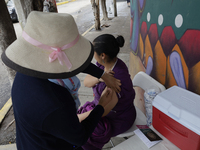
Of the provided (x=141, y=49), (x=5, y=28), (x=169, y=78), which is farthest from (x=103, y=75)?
(x=5, y=28)

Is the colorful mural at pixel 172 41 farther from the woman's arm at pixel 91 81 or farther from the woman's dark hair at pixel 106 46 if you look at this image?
the woman's arm at pixel 91 81

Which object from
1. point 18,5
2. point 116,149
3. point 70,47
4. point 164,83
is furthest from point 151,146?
point 18,5

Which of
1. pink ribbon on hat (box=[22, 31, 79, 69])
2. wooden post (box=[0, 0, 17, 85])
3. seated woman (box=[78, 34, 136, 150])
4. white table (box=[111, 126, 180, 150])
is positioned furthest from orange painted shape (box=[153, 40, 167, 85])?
wooden post (box=[0, 0, 17, 85])

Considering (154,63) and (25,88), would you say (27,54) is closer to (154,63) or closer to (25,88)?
(25,88)

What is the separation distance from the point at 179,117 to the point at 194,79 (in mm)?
359

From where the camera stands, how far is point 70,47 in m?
0.95

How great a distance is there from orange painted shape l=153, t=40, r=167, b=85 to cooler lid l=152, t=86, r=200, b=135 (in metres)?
0.41

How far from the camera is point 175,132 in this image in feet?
3.76

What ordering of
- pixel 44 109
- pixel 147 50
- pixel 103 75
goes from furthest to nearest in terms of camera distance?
1. pixel 147 50
2. pixel 103 75
3. pixel 44 109

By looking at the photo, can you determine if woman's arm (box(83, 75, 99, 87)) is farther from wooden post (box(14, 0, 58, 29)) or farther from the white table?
wooden post (box(14, 0, 58, 29))

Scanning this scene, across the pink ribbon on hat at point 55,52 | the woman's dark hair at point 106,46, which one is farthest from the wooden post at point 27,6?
the pink ribbon on hat at point 55,52

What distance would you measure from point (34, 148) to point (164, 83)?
1.34 metres

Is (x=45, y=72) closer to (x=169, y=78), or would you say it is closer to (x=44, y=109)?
(x=44, y=109)

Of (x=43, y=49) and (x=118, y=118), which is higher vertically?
(x=43, y=49)
